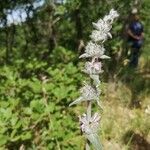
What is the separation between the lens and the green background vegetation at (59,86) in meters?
5.17

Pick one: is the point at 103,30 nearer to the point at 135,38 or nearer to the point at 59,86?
the point at 59,86

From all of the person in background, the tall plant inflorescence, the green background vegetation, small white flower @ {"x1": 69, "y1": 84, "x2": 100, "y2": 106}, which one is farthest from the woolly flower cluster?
the person in background

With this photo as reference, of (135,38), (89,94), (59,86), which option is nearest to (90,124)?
(89,94)

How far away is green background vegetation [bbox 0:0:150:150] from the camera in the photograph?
5.17 meters

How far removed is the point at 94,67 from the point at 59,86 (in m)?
4.80

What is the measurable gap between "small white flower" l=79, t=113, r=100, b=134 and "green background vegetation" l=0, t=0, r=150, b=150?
1995 mm

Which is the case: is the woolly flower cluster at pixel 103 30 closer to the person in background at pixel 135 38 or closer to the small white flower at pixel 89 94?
the small white flower at pixel 89 94

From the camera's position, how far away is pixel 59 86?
641cm

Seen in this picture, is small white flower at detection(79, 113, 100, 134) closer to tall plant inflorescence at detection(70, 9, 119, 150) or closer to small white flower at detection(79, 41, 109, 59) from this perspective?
tall plant inflorescence at detection(70, 9, 119, 150)

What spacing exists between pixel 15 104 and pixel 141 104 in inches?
116

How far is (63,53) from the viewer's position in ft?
28.7

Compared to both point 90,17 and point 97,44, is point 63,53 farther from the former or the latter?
point 97,44

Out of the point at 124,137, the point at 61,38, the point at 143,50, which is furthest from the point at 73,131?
the point at 143,50

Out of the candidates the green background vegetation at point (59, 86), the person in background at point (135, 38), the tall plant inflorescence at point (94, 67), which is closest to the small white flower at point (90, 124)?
the tall plant inflorescence at point (94, 67)
